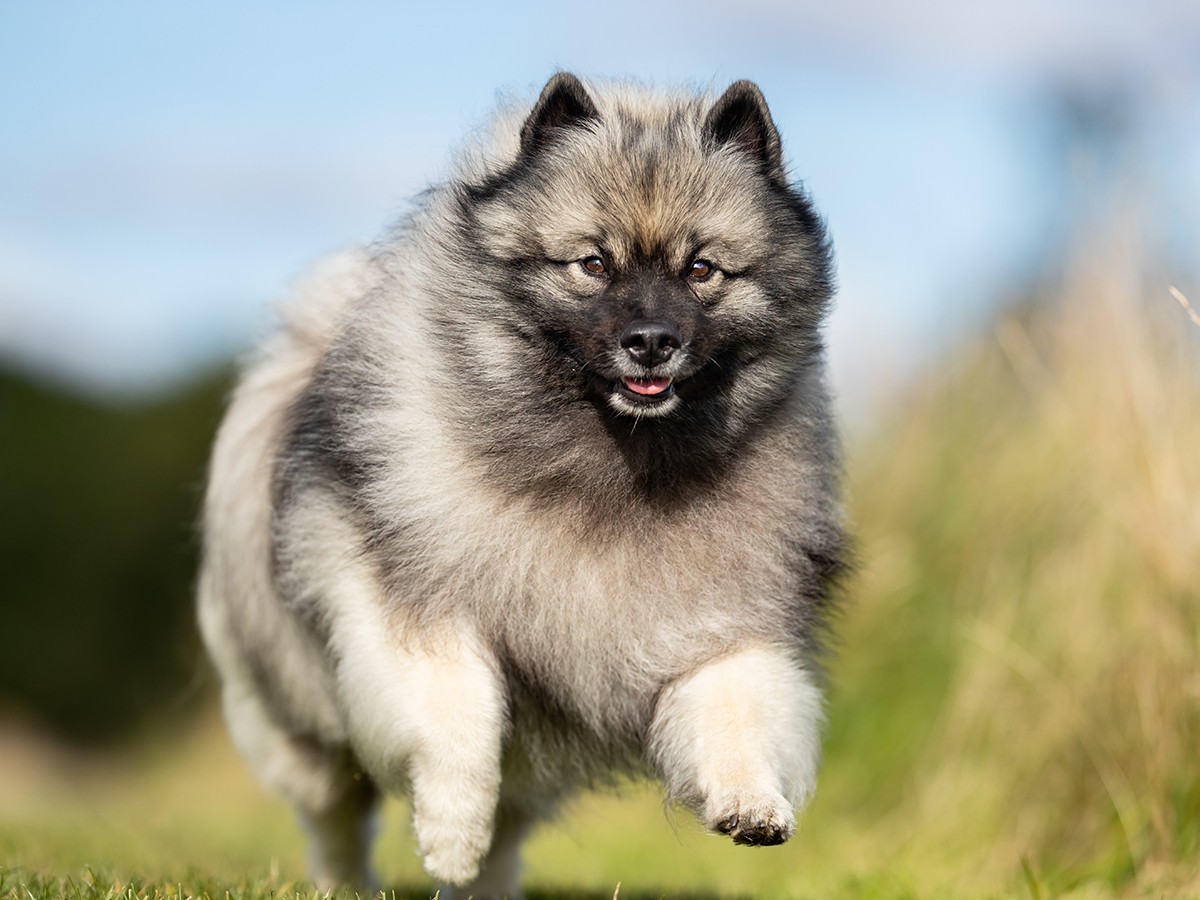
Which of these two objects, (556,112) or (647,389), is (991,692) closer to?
(647,389)

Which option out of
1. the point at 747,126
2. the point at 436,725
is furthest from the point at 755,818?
the point at 747,126

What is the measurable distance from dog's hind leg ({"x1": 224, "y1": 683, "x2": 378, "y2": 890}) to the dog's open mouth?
194 cm

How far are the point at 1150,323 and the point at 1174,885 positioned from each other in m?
2.46

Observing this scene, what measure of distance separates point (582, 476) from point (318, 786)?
6.12ft

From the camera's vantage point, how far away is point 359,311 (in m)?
4.41

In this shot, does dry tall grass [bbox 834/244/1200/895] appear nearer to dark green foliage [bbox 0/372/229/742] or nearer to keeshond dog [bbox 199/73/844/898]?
keeshond dog [bbox 199/73/844/898]

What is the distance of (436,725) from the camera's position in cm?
380

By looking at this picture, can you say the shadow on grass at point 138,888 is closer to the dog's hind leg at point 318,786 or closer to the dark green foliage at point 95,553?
the dog's hind leg at point 318,786

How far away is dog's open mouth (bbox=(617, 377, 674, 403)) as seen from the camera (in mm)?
3844

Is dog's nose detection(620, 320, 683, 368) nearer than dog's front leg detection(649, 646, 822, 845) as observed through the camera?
No

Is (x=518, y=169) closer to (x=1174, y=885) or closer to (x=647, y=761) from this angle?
(x=647, y=761)

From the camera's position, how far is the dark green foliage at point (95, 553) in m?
16.3

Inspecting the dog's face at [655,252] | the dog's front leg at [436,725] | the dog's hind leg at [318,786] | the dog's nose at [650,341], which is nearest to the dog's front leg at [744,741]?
the dog's front leg at [436,725]

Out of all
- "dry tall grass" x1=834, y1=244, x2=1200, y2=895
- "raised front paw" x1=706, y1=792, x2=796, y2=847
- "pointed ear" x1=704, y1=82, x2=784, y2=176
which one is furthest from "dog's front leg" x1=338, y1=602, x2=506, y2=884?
"dry tall grass" x1=834, y1=244, x2=1200, y2=895
